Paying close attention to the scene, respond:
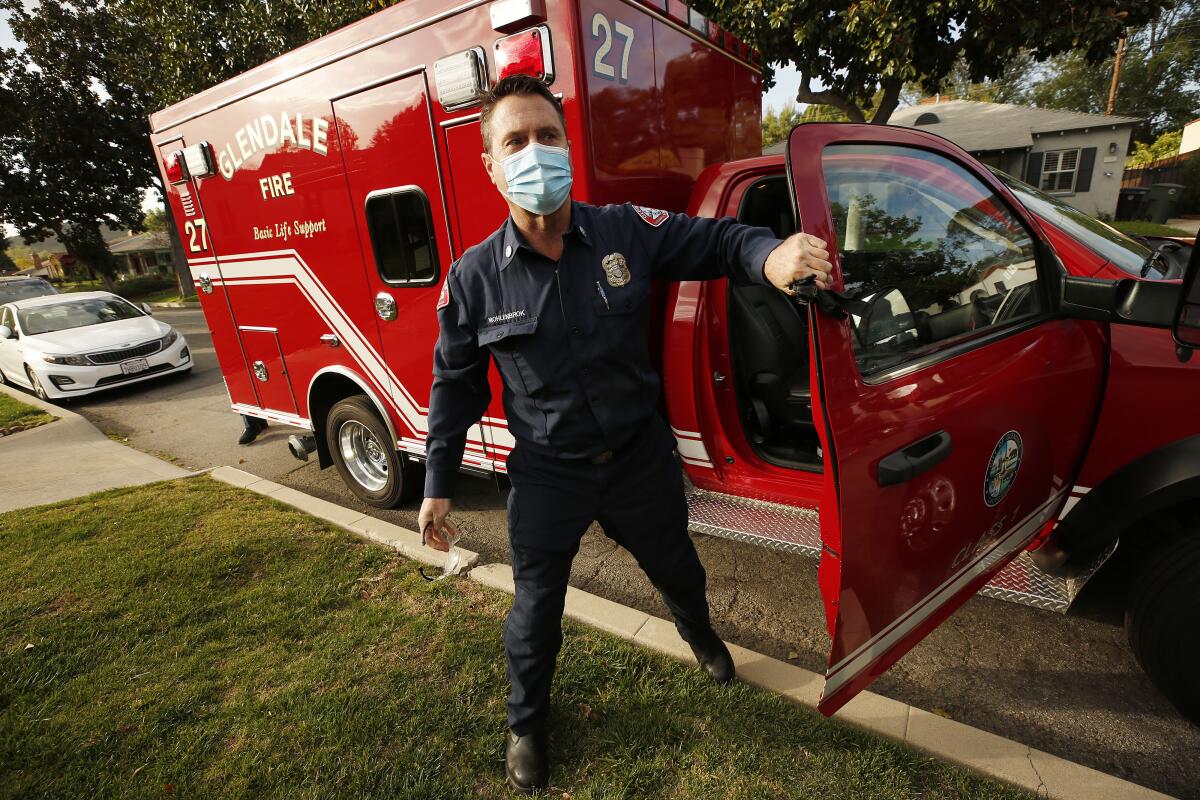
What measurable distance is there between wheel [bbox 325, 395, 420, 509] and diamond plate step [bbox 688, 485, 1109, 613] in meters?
2.08

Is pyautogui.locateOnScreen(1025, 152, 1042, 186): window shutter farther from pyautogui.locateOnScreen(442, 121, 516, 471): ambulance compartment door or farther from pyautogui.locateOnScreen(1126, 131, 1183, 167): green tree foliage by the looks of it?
pyautogui.locateOnScreen(442, 121, 516, 471): ambulance compartment door

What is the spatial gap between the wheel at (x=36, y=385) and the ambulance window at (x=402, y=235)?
7.63 metres

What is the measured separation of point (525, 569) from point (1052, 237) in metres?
2.18

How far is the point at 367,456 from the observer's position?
4297mm

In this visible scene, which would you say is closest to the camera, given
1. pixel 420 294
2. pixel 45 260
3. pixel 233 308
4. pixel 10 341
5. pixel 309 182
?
pixel 420 294

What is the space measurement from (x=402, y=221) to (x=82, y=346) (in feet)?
24.9

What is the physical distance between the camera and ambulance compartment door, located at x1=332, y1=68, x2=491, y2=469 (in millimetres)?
2957

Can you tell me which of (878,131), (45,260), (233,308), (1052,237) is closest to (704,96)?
(878,131)

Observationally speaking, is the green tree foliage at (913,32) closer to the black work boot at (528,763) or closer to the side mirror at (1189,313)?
the side mirror at (1189,313)

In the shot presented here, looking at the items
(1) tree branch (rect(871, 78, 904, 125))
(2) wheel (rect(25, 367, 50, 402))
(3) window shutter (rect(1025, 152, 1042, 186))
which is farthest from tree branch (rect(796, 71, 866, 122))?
(3) window shutter (rect(1025, 152, 1042, 186))

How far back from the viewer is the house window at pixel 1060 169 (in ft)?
62.7

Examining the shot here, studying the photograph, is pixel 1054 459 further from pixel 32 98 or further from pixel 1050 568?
pixel 32 98

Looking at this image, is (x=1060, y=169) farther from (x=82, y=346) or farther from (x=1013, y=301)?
(x=82, y=346)

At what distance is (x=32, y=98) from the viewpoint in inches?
774
